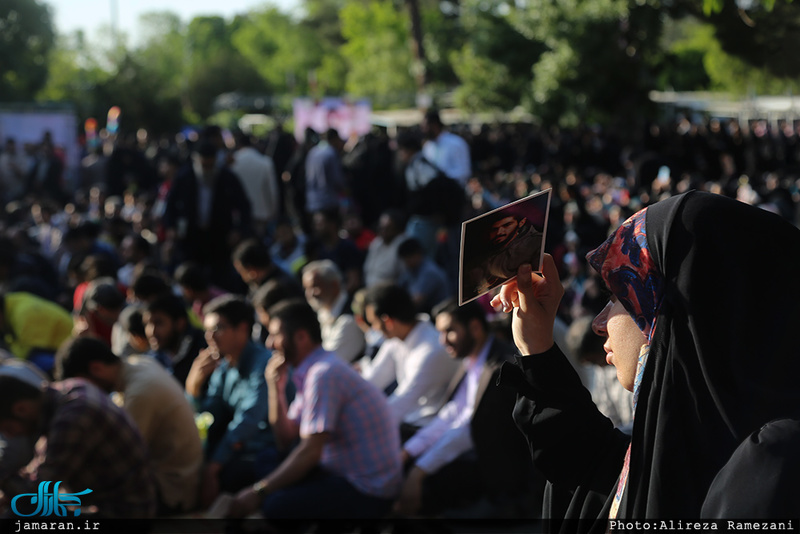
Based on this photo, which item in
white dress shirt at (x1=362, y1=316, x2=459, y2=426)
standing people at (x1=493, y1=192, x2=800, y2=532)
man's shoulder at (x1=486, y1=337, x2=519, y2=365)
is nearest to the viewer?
standing people at (x1=493, y1=192, x2=800, y2=532)

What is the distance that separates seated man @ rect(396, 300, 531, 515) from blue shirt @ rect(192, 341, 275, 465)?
780mm

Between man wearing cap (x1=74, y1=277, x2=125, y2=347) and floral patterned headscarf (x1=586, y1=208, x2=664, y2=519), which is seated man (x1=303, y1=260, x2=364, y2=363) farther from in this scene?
floral patterned headscarf (x1=586, y1=208, x2=664, y2=519)

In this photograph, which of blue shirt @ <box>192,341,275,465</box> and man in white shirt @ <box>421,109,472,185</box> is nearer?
blue shirt @ <box>192,341,275,465</box>

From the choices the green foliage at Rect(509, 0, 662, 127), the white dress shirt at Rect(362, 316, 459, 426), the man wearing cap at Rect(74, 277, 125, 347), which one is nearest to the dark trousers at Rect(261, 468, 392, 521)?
the white dress shirt at Rect(362, 316, 459, 426)

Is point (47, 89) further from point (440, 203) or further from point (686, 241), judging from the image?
point (686, 241)

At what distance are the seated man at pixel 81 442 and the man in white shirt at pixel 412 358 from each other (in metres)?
1.69

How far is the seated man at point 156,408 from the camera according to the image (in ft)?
14.9

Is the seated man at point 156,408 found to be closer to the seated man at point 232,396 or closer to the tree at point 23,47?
the seated man at point 232,396

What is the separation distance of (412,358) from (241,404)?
3.17 feet

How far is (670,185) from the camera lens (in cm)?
994

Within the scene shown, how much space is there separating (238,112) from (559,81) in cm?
2715

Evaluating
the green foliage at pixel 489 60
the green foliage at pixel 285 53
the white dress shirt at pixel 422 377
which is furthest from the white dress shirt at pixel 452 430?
the green foliage at pixel 285 53

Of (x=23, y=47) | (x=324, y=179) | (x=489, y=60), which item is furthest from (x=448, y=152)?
(x=23, y=47)

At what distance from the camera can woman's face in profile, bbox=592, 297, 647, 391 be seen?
6.11 ft
